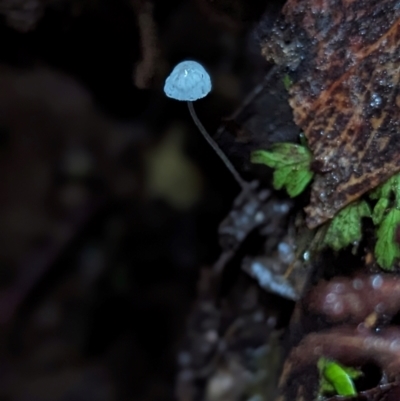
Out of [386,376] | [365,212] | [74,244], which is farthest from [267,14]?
[74,244]

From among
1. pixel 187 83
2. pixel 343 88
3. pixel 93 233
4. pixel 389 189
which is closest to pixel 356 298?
pixel 389 189

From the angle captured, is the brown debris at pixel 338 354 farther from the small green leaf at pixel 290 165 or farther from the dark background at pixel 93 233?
the dark background at pixel 93 233

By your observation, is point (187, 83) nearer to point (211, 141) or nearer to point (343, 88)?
point (211, 141)

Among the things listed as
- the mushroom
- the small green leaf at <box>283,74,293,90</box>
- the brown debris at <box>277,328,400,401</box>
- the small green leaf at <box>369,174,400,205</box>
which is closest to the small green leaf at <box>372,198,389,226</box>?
the small green leaf at <box>369,174,400,205</box>

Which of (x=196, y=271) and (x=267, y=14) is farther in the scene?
(x=196, y=271)

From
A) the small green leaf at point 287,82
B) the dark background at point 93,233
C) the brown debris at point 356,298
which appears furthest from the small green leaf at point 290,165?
the dark background at point 93,233

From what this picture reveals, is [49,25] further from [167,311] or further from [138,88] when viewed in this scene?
[167,311]
